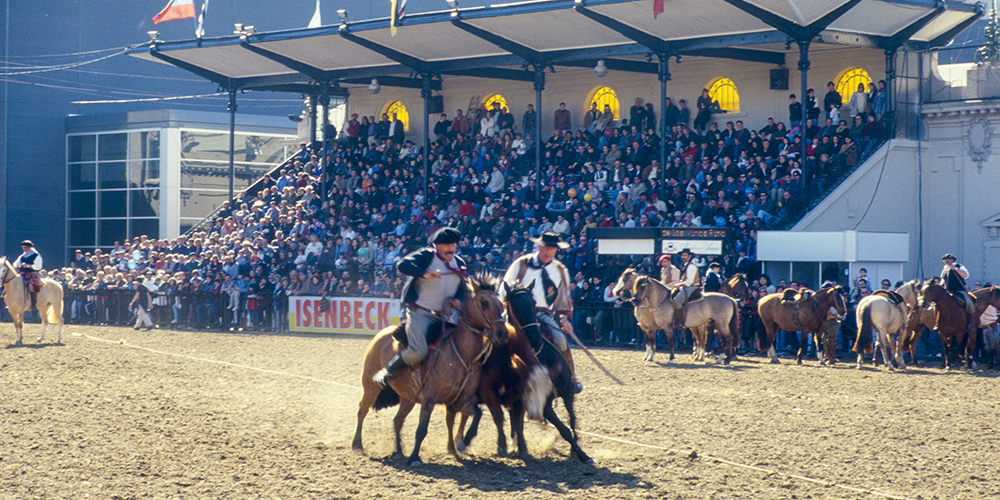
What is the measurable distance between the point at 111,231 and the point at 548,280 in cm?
3681

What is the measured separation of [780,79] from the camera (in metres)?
29.2

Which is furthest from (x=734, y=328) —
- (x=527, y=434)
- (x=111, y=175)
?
(x=111, y=175)

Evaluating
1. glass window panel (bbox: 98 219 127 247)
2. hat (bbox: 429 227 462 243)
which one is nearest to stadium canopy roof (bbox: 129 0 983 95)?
glass window panel (bbox: 98 219 127 247)

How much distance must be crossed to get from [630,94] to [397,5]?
8607 mm

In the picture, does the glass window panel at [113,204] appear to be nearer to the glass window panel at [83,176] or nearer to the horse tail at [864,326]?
the glass window panel at [83,176]

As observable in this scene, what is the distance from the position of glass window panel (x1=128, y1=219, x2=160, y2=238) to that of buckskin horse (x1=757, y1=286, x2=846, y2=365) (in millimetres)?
29323

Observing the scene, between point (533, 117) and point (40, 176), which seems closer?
point (533, 117)

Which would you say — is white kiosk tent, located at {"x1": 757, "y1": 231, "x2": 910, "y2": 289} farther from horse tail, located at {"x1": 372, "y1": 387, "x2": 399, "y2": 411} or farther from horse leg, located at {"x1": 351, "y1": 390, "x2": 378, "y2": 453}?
horse leg, located at {"x1": 351, "y1": 390, "x2": 378, "y2": 453}

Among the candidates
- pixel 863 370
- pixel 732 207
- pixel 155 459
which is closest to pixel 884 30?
pixel 732 207

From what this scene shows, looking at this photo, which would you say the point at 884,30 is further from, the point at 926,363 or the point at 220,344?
the point at 220,344

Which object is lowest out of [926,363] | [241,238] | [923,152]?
[926,363]

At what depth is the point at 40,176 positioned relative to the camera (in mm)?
43531

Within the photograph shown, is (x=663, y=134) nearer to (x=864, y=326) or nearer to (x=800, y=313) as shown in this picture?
(x=800, y=313)

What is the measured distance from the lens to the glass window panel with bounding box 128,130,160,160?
138 feet
